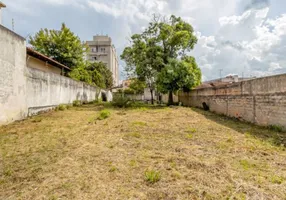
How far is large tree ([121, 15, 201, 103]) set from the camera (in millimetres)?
14203

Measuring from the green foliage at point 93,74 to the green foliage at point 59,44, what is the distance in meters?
1.26

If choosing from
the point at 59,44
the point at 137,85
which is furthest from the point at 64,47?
the point at 137,85

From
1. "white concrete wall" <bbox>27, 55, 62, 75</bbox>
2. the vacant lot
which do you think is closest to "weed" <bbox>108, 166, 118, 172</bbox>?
the vacant lot

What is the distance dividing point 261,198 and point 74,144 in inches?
148

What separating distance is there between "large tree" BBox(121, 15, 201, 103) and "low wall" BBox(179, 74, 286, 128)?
165 inches

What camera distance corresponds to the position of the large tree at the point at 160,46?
14.2m

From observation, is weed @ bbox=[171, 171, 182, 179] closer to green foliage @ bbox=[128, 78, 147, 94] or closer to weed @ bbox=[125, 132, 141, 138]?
weed @ bbox=[125, 132, 141, 138]

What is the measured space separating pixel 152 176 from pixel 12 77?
635 cm

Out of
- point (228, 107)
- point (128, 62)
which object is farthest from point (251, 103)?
point (128, 62)

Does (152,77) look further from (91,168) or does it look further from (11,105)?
(91,168)

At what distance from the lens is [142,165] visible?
10.6ft

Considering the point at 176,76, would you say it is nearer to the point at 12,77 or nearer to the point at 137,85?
the point at 12,77

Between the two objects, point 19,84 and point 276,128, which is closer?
point 276,128

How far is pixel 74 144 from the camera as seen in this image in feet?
14.9
